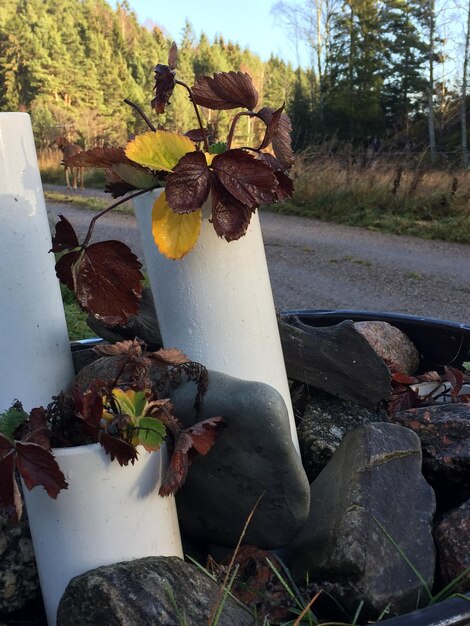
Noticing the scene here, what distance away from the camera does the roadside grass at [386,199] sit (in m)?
8.69

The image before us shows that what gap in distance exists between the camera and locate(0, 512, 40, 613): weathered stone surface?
0.99 meters

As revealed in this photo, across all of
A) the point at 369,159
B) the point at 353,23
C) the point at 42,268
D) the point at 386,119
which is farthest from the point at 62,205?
the point at 353,23

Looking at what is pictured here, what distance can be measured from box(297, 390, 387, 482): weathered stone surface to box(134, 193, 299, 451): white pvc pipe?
0.71 ft

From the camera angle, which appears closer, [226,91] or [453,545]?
[453,545]

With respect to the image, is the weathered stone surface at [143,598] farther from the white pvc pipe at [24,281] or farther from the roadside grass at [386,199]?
the roadside grass at [386,199]

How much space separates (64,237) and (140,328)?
46 centimetres

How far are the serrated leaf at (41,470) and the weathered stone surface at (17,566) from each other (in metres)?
0.23

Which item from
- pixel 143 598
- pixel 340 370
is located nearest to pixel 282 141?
pixel 340 370

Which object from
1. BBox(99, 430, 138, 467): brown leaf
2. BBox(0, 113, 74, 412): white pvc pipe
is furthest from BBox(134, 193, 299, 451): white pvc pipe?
BBox(99, 430, 138, 467): brown leaf

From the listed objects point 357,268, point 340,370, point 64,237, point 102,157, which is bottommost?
point 357,268

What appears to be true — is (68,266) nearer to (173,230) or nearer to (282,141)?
(173,230)

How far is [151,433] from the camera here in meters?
0.89

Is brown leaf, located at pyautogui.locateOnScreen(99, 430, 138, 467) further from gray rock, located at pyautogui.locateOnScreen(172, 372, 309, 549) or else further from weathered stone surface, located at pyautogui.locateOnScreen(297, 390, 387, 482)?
weathered stone surface, located at pyautogui.locateOnScreen(297, 390, 387, 482)

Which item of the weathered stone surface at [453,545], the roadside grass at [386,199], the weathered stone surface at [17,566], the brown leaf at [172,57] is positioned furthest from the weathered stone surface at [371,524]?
the roadside grass at [386,199]
